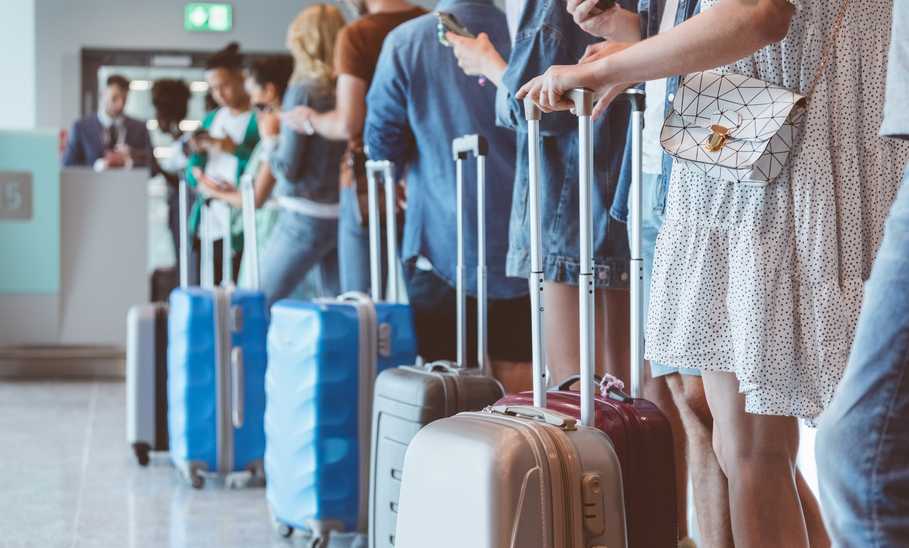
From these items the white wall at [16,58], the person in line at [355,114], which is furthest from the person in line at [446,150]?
the white wall at [16,58]

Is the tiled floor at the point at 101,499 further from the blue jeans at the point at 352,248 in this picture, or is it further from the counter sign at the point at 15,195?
the counter sign at the point at 15,195

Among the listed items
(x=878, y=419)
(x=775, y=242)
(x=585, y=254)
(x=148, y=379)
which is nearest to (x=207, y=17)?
(x=148, y=379)

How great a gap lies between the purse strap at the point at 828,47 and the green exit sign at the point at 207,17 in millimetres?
9671

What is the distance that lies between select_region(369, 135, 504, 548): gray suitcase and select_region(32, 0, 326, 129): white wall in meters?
8.80

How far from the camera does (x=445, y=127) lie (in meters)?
2.90

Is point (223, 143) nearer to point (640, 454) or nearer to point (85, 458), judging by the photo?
point (85, 458)

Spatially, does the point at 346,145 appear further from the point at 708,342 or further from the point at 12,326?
the point at 12,326

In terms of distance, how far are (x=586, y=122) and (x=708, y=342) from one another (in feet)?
1.08

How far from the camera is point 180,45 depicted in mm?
10797

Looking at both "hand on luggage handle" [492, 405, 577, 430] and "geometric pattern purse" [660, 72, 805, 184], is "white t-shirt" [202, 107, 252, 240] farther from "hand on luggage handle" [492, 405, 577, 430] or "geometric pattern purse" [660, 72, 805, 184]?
"geometric pattern purse" [660, 72, 805, 184]

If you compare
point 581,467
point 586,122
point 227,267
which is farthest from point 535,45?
point 227,267

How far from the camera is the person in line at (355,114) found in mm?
3309

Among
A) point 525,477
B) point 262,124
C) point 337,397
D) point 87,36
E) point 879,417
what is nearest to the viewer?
point 879,417

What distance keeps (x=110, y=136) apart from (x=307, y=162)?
16.1 ft
